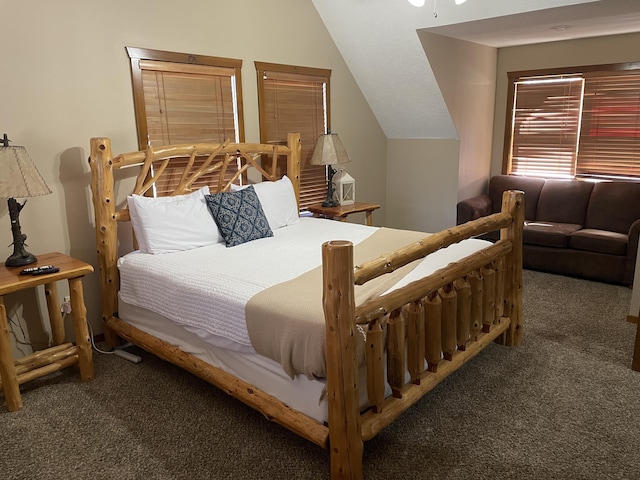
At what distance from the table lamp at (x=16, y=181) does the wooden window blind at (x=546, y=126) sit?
476cm

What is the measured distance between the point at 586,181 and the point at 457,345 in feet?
10.7

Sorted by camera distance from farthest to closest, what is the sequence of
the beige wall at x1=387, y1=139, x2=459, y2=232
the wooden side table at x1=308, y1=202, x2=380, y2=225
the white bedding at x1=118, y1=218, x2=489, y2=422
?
the beige wall at x1=387, y1=139, x2=459, y2=232
the wooden side table at x1=308, y1=202, x2=380, y2=225
the white bedding at x1=118, y1=218, x2=489, y2=422

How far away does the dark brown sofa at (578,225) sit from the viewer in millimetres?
4176

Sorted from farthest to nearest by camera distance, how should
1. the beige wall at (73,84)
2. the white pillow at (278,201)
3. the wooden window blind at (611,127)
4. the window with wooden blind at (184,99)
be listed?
the wooden window blind at (611,127) → the white pillow at (278,201) → the window with wooden blind at (184,99) → the beige wall at (73,84)

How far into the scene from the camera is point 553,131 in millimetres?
5188

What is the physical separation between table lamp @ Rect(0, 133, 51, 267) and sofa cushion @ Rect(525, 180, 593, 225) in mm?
4477

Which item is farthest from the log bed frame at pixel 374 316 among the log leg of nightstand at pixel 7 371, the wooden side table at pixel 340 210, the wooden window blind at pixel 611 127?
the wooden window blind at pixel 611 127

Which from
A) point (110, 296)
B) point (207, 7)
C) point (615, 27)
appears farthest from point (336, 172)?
point (615, 27)

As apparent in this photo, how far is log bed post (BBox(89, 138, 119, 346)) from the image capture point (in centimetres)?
295

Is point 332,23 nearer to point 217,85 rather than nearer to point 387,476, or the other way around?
point 217,85

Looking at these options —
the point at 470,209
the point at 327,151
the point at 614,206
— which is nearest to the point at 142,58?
the point at 327,151

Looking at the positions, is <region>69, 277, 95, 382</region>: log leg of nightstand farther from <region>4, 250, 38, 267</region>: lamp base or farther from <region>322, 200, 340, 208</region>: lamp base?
<region>322, 200, 340, 208</region>: lamp base

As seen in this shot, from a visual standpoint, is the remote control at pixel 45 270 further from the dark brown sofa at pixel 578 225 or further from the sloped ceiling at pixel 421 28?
the dark brown sofa at pixel 578 225

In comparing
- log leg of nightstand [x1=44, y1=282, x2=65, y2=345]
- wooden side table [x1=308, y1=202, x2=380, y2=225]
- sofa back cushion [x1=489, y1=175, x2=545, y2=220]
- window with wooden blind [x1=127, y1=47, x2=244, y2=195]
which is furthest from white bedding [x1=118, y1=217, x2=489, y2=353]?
sofa back cushion [x1=489, y1=175, x2=545, y2=220]
